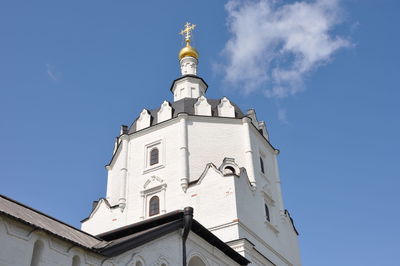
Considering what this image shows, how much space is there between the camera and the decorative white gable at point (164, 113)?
27266 mm

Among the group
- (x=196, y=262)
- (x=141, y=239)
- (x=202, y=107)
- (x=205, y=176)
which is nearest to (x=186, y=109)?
(x=202, y=107)

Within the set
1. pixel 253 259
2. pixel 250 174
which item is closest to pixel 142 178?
pixel 250 174

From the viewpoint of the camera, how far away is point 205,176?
24.0 meters

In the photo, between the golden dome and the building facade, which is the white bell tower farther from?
the building facade

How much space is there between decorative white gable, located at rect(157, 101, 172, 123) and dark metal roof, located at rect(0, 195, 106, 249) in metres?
14.2

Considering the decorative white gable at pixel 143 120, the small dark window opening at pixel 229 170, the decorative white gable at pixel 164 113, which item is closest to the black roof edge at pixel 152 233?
the small dark window opening at pixel 229 170

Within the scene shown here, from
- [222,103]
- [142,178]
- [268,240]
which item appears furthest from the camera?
[222,103]

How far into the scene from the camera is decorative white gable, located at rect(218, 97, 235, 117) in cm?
2728

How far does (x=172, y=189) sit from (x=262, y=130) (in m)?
6.80

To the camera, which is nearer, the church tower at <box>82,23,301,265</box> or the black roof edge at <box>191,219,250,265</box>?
the black roof edge at <box>191,219,250,265</box>

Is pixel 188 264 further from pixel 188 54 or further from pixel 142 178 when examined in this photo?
pixel 188 54

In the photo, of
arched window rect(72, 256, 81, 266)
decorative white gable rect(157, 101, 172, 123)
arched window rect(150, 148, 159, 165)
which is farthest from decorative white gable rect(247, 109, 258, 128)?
arched window rect(72, 256, 81, 266)

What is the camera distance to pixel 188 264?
52.9ft

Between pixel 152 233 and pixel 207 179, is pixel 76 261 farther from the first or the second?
pixel 207 179
